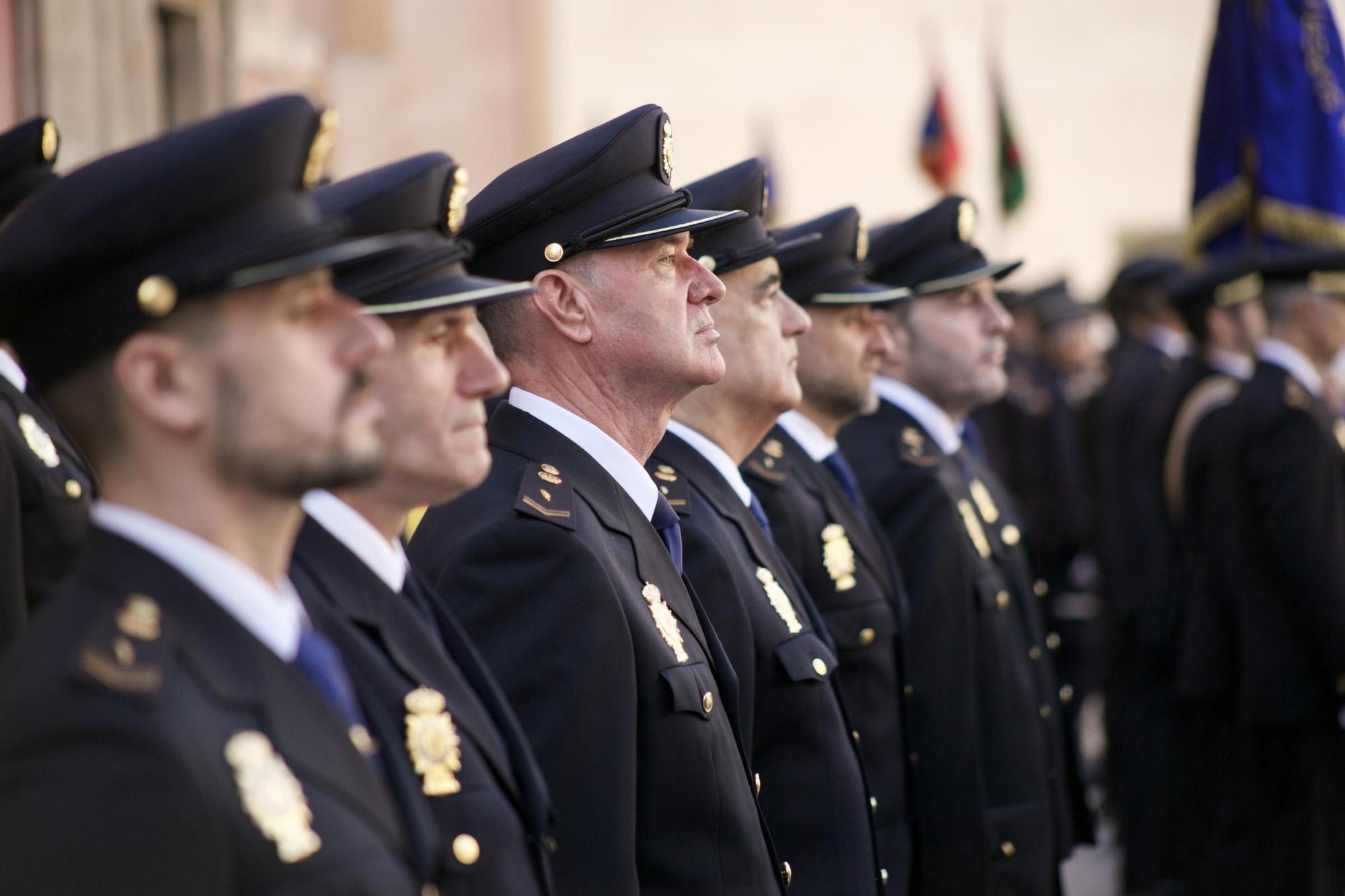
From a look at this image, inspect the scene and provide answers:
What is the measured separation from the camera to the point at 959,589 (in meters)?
4.13

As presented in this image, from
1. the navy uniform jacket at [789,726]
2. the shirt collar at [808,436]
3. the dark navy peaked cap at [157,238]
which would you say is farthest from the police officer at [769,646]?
the dark navy peaked cap at [157,238]

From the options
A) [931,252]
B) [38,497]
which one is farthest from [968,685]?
[38,497]

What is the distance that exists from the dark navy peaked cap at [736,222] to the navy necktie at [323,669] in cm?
182

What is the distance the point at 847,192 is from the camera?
17797 millimetres

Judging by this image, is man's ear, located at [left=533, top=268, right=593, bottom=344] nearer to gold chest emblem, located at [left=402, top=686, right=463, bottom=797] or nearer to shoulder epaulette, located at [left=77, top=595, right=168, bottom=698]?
gold chest emblem, located at [left=402, top=686, right=463, bottom=797]

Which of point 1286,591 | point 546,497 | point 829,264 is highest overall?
point 829,264

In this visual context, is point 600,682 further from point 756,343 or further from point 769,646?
point 756,343

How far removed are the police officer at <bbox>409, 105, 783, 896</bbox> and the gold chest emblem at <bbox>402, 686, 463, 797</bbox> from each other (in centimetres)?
46

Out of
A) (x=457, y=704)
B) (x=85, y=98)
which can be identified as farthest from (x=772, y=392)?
(x=85, y=98)

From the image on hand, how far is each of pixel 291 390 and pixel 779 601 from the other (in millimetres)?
1679

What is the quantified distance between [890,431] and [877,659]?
903 millimetres

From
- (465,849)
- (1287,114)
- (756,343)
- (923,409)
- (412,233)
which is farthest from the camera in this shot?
(1287,114)

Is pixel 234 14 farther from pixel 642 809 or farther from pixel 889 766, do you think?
pixel 642 809

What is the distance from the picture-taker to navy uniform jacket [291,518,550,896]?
193cm
